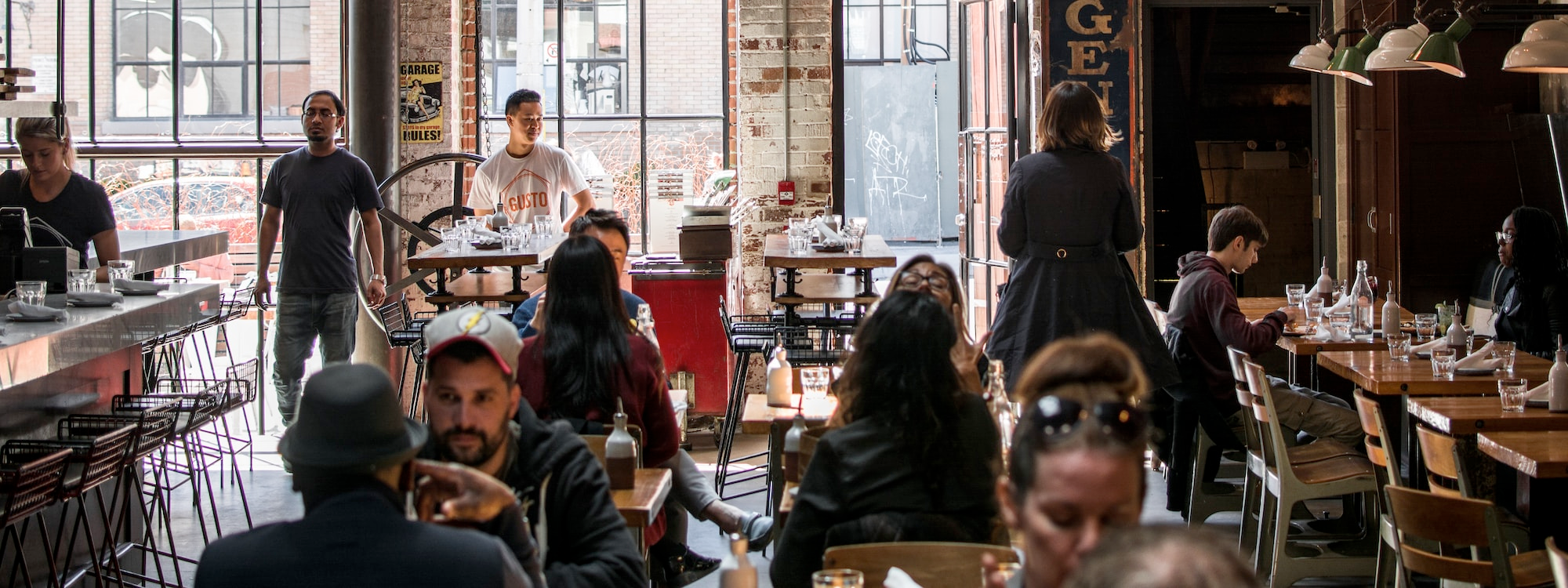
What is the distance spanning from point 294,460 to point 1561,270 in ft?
19.7

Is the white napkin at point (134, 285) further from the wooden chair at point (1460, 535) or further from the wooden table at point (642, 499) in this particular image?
the wooden chair at point (1460, 535)

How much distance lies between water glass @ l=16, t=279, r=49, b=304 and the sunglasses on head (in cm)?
417

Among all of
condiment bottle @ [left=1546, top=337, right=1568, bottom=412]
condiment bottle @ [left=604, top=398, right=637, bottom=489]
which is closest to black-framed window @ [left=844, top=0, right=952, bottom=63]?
condiment bottle @ [left=1546, top=337, right=1568, bottom=412]

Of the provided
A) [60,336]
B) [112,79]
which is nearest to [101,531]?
[60,336]

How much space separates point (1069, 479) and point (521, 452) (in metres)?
1.22

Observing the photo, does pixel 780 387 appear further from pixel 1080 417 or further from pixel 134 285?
pixel 1080 417

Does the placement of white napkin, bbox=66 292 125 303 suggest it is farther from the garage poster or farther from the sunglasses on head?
the sunglasses on head

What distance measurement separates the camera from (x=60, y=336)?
4.73 meters

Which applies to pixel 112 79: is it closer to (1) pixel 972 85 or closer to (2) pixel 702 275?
(2) pixel 702 275

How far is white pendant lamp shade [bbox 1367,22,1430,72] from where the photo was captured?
20.0 feet

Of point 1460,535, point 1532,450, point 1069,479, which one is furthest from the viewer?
point 1532,450

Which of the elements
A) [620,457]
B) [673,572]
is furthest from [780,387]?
[620,457]

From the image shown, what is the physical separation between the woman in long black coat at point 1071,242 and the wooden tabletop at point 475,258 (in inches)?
72.3

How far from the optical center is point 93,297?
537cm
